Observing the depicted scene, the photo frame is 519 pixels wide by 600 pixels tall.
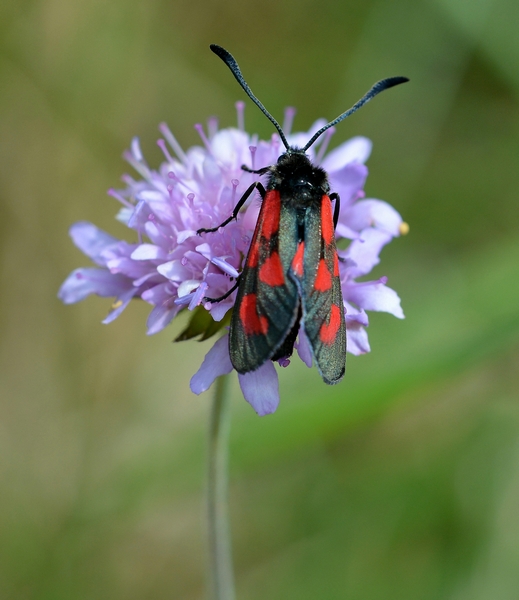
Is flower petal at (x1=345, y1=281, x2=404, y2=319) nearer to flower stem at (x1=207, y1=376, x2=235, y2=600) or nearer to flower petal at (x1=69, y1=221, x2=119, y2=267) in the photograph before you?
flower stem at (x1=207, y1=376, x2=235, y2=600)

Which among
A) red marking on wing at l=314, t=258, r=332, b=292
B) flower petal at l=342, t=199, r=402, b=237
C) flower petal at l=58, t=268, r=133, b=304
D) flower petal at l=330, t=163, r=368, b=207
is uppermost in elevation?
flower petal at l=330, t=163, r=368, b=207

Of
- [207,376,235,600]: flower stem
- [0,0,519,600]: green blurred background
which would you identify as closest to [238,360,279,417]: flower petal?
[207,376,235,600]: flower stem

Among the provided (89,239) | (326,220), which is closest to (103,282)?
(89,239)

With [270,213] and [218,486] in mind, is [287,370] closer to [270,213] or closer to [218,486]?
[218,486]

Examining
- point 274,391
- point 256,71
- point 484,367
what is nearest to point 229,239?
point 274,391

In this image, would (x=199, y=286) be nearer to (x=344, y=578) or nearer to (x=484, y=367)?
(x=344, y=578)

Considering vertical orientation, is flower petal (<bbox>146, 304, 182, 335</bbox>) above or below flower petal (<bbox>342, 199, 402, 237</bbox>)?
below

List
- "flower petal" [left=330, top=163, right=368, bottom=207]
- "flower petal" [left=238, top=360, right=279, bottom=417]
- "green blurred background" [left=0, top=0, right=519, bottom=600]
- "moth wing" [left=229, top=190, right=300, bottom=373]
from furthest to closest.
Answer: "green blurred background" [left=0, top=0, right=519, bottom=600] → "flower petal" [left=330, top=163, right=368, bottom=207] → "flower petal" [left=238, top=360, right=279, bottom=417] → "moth wing" [left=229, top=190, right=300, bottom=373]
